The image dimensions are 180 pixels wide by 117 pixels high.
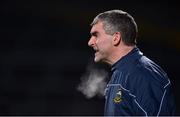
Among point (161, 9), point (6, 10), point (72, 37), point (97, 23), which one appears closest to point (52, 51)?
point (72, 37)

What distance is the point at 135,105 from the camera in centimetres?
210

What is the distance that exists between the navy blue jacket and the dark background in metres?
2.38

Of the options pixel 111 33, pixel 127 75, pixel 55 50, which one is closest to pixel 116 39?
pixel 111 33

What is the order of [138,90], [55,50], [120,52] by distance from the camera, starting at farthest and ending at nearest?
[55,50] → [120,52] → [138,90]

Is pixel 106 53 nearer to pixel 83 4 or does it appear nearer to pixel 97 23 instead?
pixel 97 23

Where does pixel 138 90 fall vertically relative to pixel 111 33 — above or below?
below

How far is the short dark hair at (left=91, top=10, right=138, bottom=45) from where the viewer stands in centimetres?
227

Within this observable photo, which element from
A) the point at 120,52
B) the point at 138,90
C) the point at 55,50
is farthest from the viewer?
the point at 55,50

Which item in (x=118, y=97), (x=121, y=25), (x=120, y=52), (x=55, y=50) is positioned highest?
(x=121, y=25)

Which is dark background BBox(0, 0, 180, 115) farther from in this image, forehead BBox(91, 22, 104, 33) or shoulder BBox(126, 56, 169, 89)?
shoulder BBox(126, 56, 169, 89)

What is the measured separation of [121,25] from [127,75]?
0.24m

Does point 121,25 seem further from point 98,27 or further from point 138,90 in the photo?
point 138,90

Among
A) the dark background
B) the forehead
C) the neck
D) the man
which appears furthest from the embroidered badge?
the dark background

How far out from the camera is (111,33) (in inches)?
89.4
